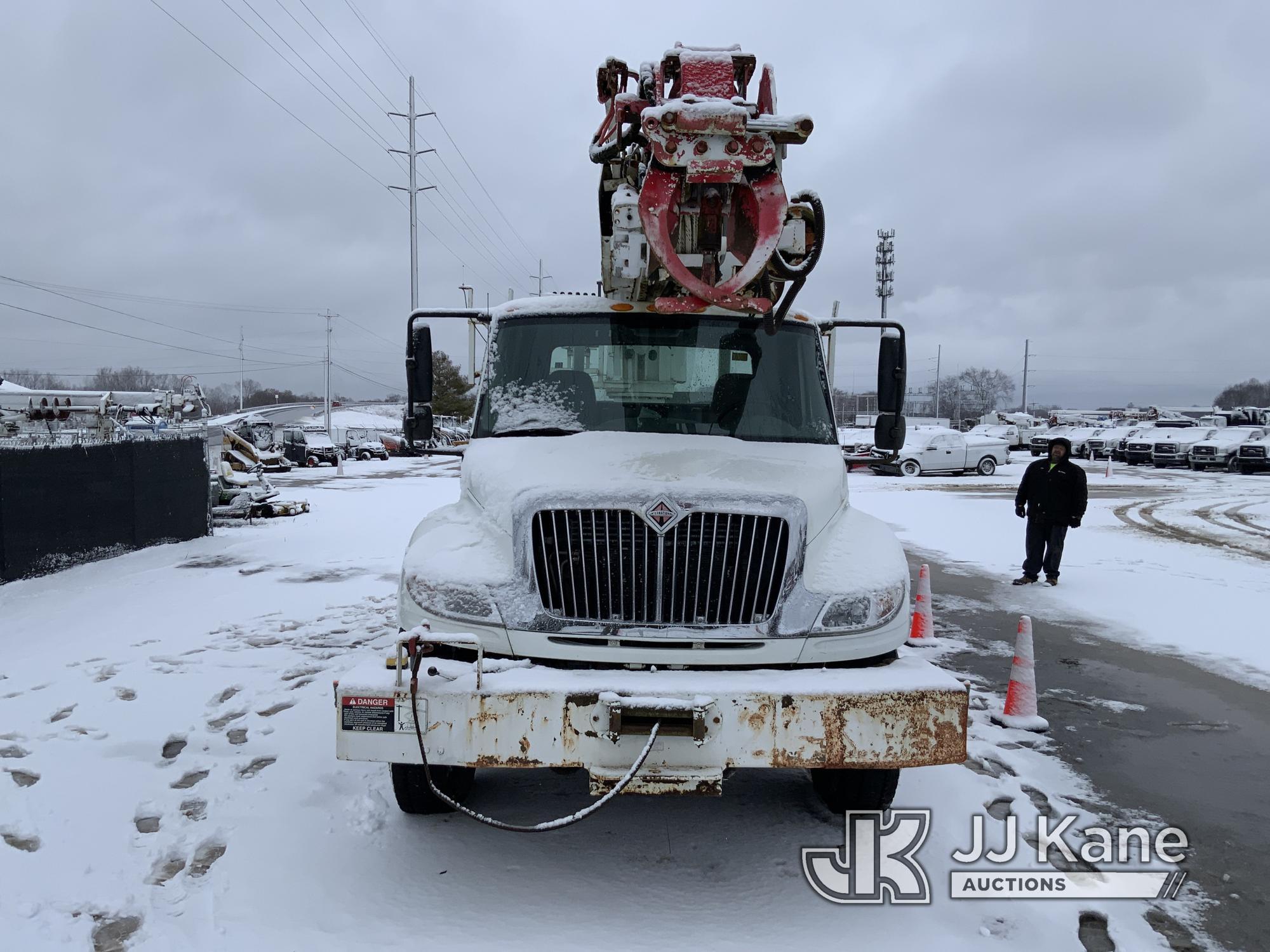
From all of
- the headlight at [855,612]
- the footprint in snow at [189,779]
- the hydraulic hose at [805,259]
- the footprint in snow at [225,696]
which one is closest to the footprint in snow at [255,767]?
the footprint in snow at [189,779]

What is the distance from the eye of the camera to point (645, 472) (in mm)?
3518

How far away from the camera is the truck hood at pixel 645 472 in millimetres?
3336

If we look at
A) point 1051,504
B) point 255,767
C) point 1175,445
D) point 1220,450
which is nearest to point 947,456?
point 1220,450

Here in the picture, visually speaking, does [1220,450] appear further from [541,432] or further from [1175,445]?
[541,432]

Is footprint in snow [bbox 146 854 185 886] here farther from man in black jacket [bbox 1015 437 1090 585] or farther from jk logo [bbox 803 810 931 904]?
man in black jacket [bbox 1015 437 1090 585]

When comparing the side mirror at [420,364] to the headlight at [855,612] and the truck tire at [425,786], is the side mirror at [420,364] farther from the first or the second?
the headlight at [855,612]

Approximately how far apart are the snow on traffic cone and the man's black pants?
490 centimetres

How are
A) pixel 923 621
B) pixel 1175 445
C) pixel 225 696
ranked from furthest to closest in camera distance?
pixel 1175 445 → pixel 923 621 → pixel 225 696

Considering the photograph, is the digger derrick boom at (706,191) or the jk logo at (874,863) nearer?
the jk logo at (874,863)

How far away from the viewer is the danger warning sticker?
307 cm

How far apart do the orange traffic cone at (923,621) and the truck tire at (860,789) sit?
332cm

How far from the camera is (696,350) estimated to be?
14.6 ft

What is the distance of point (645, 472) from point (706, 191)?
1.30 metres

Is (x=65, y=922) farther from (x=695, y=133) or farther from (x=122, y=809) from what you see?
(x=695, y=133)
